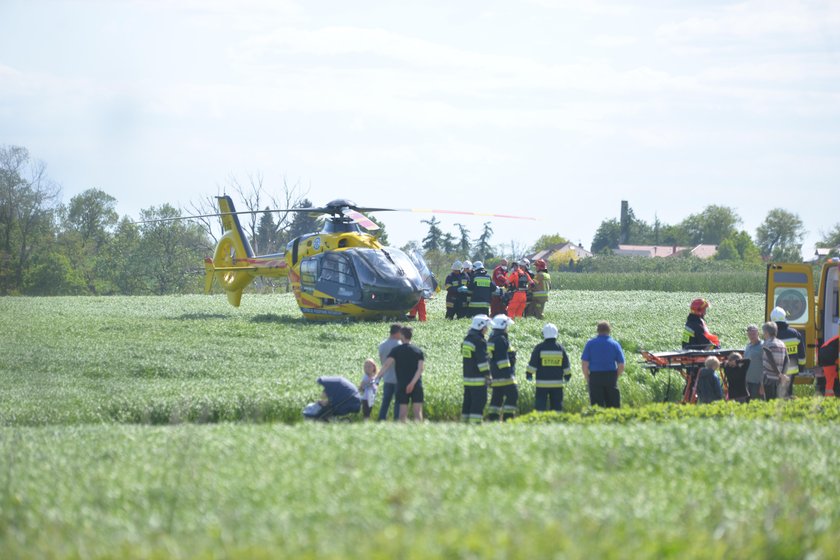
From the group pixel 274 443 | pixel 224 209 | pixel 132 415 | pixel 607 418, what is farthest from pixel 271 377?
pixel 224 209

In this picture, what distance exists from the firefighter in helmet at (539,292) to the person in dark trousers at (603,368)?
16485 millimetres

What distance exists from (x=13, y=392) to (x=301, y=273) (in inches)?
571

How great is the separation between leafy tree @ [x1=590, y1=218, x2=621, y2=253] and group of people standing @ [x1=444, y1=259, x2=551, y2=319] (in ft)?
403

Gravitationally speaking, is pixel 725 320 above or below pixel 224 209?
below

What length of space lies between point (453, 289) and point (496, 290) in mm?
1345

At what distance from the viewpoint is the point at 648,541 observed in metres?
7.40

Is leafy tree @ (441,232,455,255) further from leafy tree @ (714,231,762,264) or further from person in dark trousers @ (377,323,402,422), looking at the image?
person in dark trousers @ (377,323,402,422)

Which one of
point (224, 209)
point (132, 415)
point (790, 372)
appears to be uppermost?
point (224, 209)

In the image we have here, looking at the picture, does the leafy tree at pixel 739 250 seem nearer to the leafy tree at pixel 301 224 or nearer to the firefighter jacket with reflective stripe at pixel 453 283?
the leafy tree at pixel 301 224

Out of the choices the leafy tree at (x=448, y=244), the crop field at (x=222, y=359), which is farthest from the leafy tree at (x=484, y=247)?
the crop field at (x=222, y=359)

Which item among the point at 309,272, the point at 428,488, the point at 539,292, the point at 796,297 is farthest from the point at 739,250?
the point at 428,488

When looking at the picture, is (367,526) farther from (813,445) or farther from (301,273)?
(301,273)

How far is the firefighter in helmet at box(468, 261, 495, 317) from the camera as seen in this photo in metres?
32.9

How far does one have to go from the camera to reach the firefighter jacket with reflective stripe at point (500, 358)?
17.9m
